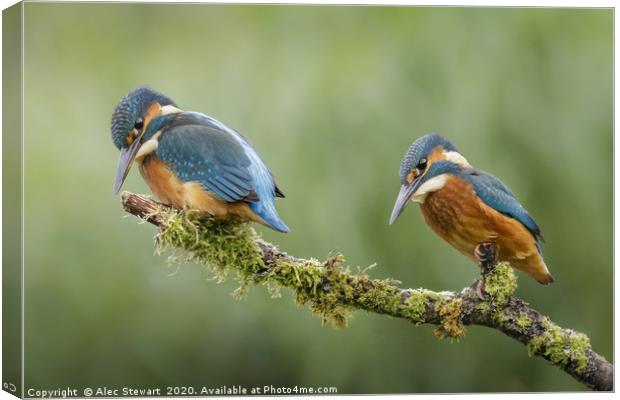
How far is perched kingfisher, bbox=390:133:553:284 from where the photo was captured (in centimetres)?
479

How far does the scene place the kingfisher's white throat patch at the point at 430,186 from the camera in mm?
4795

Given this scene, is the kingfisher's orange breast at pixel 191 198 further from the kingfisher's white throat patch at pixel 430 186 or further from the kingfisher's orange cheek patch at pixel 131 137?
the kingfisher's white throat patch at pixel 430 186

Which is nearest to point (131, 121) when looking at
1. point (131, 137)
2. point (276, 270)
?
point (131, 137)

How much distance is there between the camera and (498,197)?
489 centimetres

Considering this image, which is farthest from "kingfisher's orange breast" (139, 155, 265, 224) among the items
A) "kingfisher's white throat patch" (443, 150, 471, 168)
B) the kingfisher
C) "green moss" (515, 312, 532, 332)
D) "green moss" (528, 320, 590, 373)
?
"green moss" (528, 320, 590, 373)

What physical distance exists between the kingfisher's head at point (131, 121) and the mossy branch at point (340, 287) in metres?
0.18

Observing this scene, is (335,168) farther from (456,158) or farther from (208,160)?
(208,160)

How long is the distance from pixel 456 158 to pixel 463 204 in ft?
0.93

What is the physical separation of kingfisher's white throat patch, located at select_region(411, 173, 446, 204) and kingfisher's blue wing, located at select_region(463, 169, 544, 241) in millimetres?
141

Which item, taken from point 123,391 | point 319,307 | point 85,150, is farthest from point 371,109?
point 123,391

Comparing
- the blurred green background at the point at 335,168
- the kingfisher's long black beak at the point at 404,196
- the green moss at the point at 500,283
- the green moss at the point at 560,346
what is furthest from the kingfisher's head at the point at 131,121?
the green moss at the point at 560,346

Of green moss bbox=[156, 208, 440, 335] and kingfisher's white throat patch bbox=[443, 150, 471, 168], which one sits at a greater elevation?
kingfisher's white throat patch bbox=[443, 150, 471, 168]

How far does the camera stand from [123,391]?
4926 mm

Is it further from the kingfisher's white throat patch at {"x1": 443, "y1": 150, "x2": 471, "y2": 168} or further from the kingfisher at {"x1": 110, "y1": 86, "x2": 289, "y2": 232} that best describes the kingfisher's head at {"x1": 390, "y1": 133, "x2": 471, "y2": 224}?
the kingfisher at {"x1": 110, "y1": 86, "x2": 289, "y2": 232}
